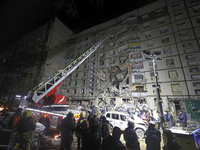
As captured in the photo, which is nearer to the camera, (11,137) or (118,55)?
(11,137)

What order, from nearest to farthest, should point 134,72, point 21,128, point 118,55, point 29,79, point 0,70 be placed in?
point 21,128
point 134,72
point 118,55
point 0,70
point 29,79

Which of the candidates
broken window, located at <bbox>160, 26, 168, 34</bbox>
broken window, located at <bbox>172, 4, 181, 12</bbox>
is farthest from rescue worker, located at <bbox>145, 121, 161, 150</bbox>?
broken window, located at <bbox>172, 4, 181, 12</bbox>

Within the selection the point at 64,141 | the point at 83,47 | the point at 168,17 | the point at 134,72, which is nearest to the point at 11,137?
the point at 64,141

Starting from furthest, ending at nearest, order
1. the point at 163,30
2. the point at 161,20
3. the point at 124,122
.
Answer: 1. the point at 161,20
2. the point at 163,30
3. the point at 124,122

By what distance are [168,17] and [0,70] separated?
23.0 m

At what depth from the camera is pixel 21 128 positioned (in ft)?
11.3

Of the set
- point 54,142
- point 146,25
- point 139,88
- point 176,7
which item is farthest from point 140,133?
point 176,7

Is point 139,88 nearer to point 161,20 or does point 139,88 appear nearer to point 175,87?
point 175,87

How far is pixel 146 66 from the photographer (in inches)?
303

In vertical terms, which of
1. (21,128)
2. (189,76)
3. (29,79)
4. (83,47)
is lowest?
(21,128)

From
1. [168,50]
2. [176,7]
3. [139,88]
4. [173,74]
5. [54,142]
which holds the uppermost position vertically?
[176,7]

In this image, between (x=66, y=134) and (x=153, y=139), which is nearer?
(x=153, y=139)

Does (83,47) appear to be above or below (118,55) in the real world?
above

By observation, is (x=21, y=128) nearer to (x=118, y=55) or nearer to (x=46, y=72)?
(x=118, y=55)
